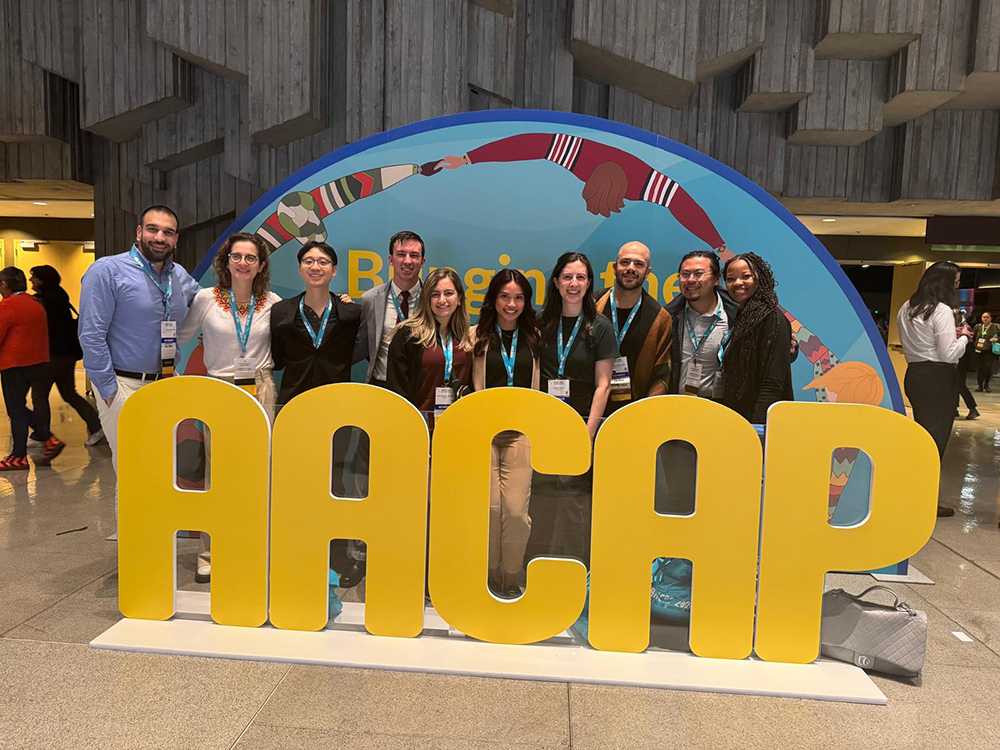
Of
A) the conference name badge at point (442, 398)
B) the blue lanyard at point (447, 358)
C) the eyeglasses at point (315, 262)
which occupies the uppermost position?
the eyeglasses at point (315, 262)

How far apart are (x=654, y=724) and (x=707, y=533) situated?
65 centimetres

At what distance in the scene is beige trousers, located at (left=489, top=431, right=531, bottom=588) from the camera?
8.70 feet

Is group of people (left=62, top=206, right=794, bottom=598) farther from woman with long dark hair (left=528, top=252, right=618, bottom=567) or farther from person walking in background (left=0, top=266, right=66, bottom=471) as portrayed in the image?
person walking in background (left=0, top=266, right=66, bottom=471)

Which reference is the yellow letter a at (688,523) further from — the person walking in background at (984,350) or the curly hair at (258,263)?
the person walking in background at (984,350)

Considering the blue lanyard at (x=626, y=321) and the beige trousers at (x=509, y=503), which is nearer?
the beige trousers at (x=509, y=503)

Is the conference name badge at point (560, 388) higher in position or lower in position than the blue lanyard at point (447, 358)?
lower

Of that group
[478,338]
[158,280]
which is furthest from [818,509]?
[158,280]

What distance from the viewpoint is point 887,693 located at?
7.63ft

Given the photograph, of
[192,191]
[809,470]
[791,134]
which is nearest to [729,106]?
[791,134]

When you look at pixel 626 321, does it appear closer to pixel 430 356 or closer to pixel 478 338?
pixel 478 338

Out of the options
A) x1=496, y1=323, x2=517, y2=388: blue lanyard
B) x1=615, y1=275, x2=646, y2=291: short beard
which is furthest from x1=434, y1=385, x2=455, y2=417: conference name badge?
x1=615, y1=275, x2=646, y2=291: short beard

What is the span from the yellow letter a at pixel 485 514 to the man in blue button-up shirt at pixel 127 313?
5.29 ft

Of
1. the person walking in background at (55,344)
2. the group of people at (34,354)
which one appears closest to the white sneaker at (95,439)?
the group of people at (34,354)

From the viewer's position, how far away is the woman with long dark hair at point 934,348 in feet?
14.0
